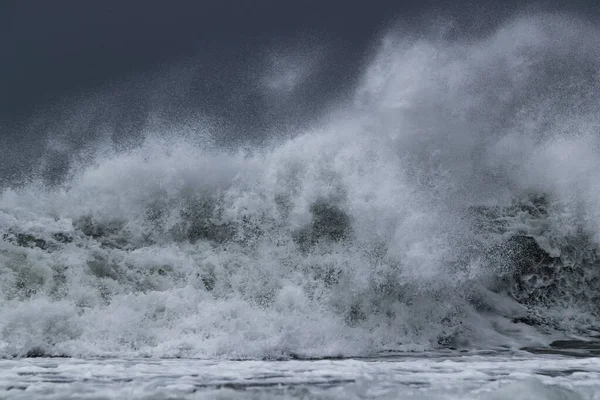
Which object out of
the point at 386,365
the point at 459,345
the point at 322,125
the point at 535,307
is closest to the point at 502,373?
the point at 386,365

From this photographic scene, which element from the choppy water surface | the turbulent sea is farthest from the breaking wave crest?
the choppy water surface

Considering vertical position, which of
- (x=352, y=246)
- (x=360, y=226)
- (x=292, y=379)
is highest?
(x=360, y=226)

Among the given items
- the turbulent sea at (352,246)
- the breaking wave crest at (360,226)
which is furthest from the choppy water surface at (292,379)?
the breaking wave crest at (360,226)

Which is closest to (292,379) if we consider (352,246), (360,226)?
(352,246)

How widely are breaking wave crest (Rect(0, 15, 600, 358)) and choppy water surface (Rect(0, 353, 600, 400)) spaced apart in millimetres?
516

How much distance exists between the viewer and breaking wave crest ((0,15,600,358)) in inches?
227

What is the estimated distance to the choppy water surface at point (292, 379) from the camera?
405cm

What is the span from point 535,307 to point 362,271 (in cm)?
257

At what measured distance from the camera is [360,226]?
23.6 ft

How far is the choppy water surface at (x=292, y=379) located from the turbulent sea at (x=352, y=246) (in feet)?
0.08

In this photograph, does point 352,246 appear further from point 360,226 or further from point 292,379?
point 292,379

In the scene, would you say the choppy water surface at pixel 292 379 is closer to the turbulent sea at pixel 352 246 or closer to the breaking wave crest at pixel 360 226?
the turbulent sea at pixel 352 246

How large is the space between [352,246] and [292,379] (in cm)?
288

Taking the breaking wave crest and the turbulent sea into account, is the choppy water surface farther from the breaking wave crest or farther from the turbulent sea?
the breaking wave crest
